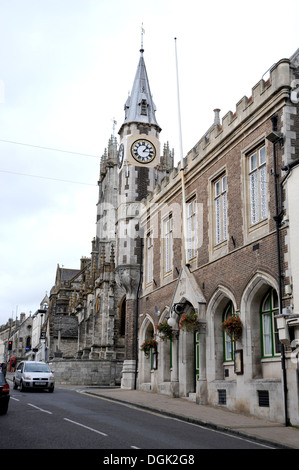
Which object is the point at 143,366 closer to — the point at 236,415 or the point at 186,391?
the point at 186,391

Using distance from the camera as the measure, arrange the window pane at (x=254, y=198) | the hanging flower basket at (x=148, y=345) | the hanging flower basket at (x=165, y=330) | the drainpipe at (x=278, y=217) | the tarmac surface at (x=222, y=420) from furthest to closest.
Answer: the hanging flower basket at (x=148, y=345) → the hanging flower basket at (x=165, y=330) → the window pane at (x=254, y=198) → the drainpipe at (x=278, y=217) → the tarmac surface at (x=222, y=420)

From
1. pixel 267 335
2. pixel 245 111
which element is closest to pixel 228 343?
pixel 267 335

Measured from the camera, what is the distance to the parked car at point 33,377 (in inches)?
1013

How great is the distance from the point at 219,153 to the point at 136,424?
11.5m

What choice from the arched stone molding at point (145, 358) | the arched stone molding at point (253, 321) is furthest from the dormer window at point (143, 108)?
the arched stone molding at point (253, 321)

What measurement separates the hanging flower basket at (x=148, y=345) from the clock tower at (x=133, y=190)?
3287 millimetres

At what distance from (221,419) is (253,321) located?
3625 mm

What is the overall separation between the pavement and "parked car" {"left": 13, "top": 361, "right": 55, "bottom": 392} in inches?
167

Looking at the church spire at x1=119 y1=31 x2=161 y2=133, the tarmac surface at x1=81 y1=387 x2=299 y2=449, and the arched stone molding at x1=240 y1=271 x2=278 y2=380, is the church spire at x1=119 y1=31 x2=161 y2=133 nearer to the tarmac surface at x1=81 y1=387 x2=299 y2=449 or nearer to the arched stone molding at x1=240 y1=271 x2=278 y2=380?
the tarmac surface at x1=81 y1=387 x2=299 y2=449

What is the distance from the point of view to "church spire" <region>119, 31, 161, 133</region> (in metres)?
33.9

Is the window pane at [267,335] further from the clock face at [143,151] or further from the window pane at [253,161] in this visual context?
the clock face at [143,151]

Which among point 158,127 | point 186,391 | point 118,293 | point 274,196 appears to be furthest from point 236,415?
point 118,293

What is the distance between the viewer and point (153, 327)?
92.2 ft

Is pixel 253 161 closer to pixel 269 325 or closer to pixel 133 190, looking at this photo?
pixel 269 325
